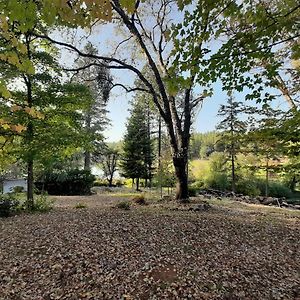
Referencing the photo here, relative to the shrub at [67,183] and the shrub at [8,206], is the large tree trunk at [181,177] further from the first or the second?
the shrub at [67,183]

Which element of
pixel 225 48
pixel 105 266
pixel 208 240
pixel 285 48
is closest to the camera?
pixel 225 48

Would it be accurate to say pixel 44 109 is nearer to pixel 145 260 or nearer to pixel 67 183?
pixel 145 260

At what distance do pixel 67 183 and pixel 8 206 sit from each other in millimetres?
10069

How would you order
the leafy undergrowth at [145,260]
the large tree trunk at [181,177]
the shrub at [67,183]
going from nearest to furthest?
the leafy undergrowth at [145,260] < the large tree trunk at [181,177] < the shrub at [67,183]

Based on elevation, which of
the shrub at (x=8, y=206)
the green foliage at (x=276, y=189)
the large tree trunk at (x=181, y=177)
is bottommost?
the green foliage at (x=276, y=189)

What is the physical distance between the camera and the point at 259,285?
377 centimetres

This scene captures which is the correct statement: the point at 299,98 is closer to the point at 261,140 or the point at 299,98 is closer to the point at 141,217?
the point at 261,140

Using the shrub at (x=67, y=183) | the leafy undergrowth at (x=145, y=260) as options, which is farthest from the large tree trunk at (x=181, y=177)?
the shrub at (x=67, y=183)

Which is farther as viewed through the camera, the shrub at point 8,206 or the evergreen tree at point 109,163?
the evergreen tree at point 109,163

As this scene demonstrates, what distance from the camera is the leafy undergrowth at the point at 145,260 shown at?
3574 mm

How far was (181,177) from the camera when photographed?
971 centimetres

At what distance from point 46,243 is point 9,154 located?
3.26 m

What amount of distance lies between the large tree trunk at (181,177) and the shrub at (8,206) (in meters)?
5.06

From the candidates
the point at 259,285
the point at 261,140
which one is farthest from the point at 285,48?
the point at 259,285
